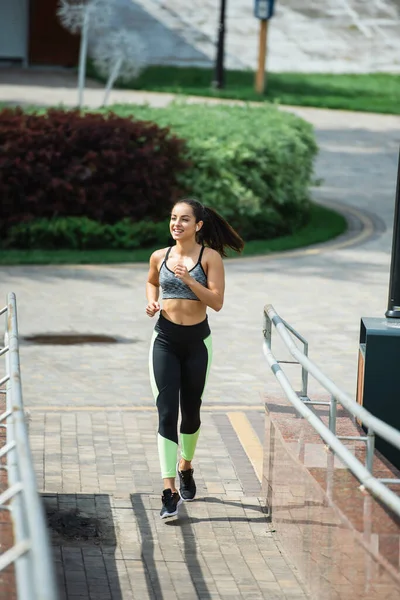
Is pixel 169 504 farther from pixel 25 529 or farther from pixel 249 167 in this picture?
pixel 249 167

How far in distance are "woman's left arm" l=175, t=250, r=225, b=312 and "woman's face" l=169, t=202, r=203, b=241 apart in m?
0.21

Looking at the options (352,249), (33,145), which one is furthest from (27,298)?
(352,249)

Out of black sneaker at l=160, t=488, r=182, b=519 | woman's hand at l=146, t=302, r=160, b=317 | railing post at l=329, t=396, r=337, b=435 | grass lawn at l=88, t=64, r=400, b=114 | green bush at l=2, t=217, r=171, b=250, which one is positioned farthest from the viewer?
grass lawn at l=88, t=64, r=400, b=114

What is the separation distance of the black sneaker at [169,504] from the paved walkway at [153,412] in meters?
0.09

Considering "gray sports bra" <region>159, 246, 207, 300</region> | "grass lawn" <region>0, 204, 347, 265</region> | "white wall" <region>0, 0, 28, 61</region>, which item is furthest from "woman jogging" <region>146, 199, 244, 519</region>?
"white wall" <region>0, 0, 28, 61</region>

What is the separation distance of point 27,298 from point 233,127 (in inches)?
250

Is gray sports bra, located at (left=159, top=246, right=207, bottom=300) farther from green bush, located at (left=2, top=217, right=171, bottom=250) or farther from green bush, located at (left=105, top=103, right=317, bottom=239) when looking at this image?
green bush, located at (left=105, top=103, right=317, bottom=239)

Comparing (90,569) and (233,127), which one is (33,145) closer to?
(233,127)

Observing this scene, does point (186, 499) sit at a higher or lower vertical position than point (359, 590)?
lower

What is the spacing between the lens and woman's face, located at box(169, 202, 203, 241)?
678 cm

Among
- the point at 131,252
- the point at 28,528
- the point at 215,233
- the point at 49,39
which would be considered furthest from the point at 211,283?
the point at 49,39

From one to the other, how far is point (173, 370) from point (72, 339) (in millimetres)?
5250

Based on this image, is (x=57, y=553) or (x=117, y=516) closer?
(x=57, y=553)

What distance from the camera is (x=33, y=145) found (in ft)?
55.2
